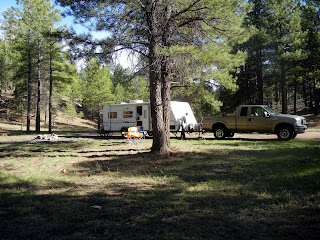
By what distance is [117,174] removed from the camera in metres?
6.58

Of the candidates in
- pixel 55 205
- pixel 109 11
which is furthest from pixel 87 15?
pixel 55 205

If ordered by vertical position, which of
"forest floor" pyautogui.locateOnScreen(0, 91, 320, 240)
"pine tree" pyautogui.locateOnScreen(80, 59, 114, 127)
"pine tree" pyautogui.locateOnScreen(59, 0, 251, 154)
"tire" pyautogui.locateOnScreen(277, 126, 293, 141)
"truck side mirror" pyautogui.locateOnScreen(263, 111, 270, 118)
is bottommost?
"forest floor" pyautogui.locateOnScreen(0, 91, 320, 240)

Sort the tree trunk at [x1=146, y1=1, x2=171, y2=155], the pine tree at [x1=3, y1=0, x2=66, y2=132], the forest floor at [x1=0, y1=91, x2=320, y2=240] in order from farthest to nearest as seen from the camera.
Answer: the pine tree at [x1=3, y1=0, x2=66, y2=132]
the tree trunk at [x1=146, y1=1, x2=171, y2=155]
the forest floor at [x1=0, y1=91, x2=320, y2=240]

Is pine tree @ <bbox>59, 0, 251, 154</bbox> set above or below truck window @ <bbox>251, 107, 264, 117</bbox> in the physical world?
above

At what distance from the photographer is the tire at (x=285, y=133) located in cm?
1312

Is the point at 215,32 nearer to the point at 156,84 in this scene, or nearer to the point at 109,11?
the point at 156,84

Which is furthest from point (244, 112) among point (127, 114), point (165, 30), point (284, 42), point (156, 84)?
point (284, 42)

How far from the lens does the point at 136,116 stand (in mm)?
18469

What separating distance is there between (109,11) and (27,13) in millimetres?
23640

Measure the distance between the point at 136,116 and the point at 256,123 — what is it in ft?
28.1

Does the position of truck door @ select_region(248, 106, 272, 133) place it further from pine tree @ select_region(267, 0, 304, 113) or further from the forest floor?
pine tree @ select_region(267, 0, 304, 113)

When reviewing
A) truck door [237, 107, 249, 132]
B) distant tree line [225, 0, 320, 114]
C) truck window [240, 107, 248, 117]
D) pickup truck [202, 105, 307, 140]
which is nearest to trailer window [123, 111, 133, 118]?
pickup truck [202, 105, 307, 140]

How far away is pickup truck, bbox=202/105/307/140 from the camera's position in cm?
1308

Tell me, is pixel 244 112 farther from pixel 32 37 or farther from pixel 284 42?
pixel 32 37
